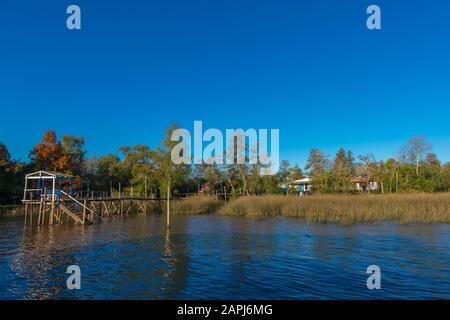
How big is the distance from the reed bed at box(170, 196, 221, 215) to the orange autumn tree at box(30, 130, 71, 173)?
17444 mm

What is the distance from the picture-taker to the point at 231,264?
508 inches

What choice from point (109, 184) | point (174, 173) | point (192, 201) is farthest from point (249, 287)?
point (109, 184)

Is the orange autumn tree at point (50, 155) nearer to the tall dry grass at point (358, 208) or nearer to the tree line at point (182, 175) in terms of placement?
the tree line at point (182, 175)

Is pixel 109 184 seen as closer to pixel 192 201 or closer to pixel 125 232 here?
pixel 192 201

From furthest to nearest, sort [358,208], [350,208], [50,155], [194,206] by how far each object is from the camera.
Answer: [50,155]
[194,206]
[350,208]
[358,208]

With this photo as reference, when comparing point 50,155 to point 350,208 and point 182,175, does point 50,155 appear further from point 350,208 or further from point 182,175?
point 350,208

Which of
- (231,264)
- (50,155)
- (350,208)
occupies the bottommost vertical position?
(231,264)

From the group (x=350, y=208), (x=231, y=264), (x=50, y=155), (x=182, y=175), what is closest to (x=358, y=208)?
(x=350, y=208)

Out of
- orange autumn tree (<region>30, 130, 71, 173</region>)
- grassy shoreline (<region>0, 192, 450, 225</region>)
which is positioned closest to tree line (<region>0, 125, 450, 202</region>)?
orange autumn tree (<region>30, 130, 71, 173</region>)

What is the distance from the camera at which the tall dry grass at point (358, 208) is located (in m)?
25.0

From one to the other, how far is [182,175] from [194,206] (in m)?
13.8

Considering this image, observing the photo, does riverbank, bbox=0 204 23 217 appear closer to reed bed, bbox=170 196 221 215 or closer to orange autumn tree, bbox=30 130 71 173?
orange autumn tree, bbox=30 130 71 173

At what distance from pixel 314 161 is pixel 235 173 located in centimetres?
2170

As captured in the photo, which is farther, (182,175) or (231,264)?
(182,175)
